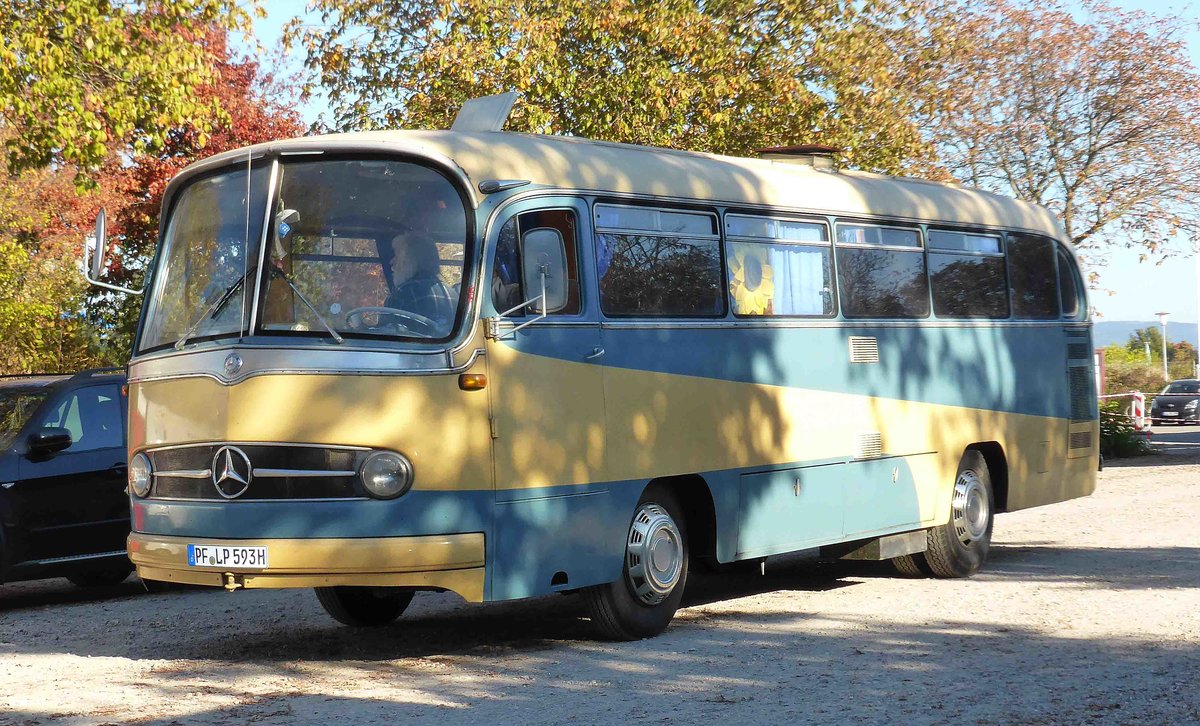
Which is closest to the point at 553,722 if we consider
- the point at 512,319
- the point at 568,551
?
the point at 568,551

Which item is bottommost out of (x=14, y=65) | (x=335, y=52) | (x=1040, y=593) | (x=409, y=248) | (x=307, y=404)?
(x=1040, y=593)

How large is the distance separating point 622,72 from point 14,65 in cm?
806

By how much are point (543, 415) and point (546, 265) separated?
2.93ft

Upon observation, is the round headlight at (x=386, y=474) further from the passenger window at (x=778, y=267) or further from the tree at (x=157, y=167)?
the tree at (x=157, y=167)

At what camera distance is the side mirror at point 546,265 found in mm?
8945

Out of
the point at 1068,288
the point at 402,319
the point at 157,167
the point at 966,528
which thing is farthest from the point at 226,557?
the point at 157,167

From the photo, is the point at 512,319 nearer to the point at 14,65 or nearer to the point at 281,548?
the point at 281,548

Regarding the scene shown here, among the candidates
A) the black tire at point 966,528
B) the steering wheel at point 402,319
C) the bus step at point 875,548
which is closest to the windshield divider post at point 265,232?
the steering wheel at point 402,319

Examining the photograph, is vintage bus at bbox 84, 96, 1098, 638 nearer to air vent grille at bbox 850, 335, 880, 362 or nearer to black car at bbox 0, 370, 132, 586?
air vent grille at bbox 850, 335, 880, 362

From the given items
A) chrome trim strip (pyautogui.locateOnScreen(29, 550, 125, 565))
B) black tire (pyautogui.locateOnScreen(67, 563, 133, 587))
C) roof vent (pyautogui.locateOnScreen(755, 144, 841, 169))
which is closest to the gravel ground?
black tire (pyautogui.locateOnScreen(67, 563, 133, 587))

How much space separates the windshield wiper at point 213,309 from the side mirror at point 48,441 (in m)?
4.10

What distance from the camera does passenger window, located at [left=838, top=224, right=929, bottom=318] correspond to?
38.9 ft

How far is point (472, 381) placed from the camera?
8469 mm

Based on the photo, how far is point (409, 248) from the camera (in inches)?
339
